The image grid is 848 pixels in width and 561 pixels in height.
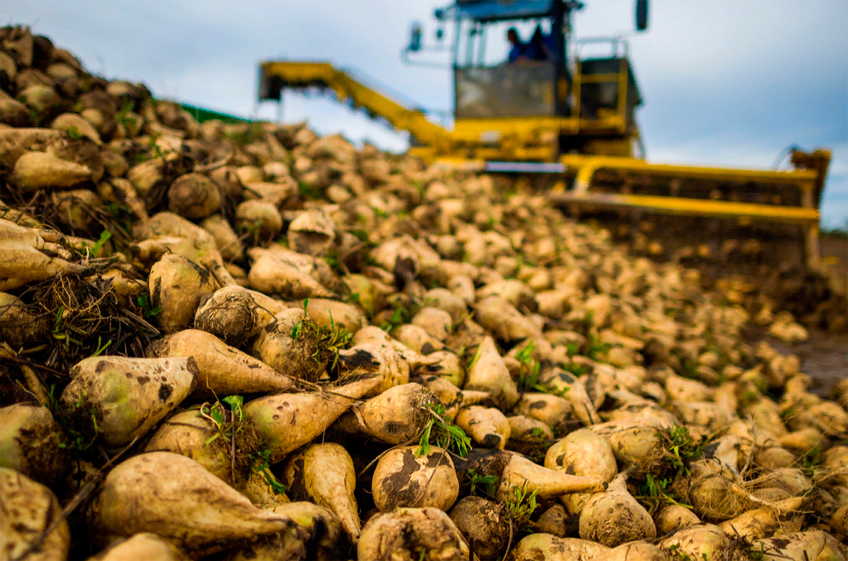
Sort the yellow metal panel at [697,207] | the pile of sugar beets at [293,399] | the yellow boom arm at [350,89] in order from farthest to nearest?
the yellow boom arm at [350,89] < the yellow metal panel at [697,207] < the pile of sugar beets at [293,399]

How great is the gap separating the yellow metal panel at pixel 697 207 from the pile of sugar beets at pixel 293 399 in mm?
3807

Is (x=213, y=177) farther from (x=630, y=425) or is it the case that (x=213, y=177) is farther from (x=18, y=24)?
(x=630, y=425)

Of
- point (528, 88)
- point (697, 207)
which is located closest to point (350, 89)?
point (528, 88)

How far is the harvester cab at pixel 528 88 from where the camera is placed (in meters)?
8.02

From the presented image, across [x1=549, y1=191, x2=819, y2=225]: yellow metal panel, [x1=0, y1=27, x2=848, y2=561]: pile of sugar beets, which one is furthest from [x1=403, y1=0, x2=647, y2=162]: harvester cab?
[x1=0, y1=27, x2=848, y2=561]: pile of sugar beets

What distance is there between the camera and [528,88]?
27.3 feet

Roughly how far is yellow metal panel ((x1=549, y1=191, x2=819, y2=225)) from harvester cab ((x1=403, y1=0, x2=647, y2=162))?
40.0 inches

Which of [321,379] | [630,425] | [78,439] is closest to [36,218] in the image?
[78,439]

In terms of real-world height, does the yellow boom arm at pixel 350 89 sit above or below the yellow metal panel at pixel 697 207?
above

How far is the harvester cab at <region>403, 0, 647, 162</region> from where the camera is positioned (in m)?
8.02

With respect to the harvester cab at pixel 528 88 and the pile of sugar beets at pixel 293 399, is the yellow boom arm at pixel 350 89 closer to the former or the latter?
the harvester cab at pixel 528 88

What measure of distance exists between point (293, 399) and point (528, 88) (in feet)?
25.7

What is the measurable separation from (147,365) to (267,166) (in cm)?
233

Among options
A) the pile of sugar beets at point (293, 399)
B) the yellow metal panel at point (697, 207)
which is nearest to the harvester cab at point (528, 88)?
the yellow metal panel at point (697, 207)
